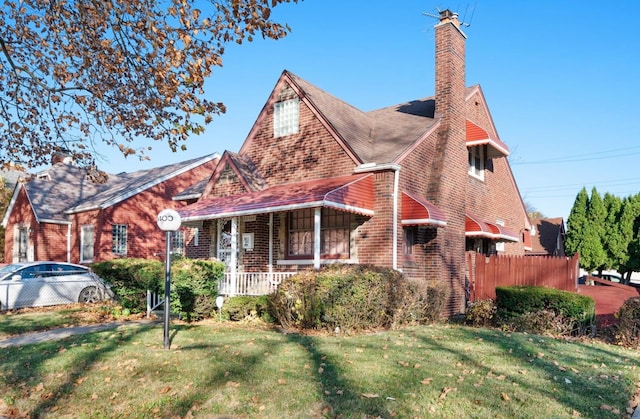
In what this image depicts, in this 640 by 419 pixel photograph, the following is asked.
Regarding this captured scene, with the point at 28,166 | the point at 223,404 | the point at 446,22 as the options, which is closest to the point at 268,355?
the point at 223,404

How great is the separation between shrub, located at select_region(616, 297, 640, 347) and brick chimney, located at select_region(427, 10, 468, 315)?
541cm

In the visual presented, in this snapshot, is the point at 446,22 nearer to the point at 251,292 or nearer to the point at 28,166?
the point at 251,292

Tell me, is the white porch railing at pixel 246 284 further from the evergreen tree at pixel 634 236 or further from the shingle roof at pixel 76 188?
the evergreen tree at pixel 634 236

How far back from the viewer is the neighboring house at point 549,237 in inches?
1315

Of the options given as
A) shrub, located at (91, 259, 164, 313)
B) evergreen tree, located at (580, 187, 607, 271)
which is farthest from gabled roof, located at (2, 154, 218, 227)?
evergreen tree, located at (580, 187, 607, 271)

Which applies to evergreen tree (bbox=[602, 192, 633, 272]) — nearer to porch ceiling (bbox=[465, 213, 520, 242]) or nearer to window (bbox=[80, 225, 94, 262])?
porch ceiling (bbox=[465, 213, 520, 242])

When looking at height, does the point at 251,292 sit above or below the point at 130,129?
below

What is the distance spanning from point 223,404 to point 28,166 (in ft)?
30.2

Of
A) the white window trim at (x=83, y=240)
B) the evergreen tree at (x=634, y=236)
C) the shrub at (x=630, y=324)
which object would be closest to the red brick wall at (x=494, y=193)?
the shrub at (x=630, y=324)

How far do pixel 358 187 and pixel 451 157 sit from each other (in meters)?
4.20

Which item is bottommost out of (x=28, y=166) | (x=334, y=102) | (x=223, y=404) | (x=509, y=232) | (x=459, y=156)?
(x=223, y=404)

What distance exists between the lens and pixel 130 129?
35.8ft

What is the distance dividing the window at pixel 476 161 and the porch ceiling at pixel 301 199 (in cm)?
576

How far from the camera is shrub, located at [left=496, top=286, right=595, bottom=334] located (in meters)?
11.5
